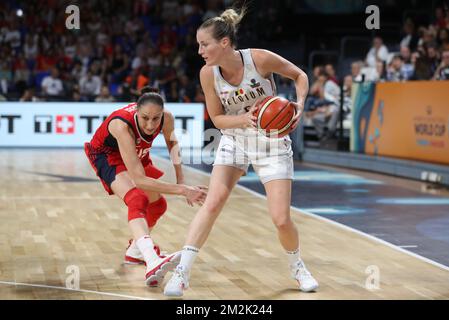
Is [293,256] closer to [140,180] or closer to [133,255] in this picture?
[140,180]

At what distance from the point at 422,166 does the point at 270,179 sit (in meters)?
8.05

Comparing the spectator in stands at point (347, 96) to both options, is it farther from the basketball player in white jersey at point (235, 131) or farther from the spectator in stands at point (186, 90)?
the basketball player in white jersey at point (235, 131)

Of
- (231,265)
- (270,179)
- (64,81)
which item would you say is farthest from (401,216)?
(64,81)

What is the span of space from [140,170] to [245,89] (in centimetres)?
99

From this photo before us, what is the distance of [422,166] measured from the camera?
1363 cm

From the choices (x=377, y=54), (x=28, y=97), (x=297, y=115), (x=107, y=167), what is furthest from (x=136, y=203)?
(x=28, y=97)

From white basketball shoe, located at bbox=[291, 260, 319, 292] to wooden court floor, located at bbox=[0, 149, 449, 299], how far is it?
0.20 ft

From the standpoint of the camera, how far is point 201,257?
24.6ft

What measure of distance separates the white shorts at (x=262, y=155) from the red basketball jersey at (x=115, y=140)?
801 mm

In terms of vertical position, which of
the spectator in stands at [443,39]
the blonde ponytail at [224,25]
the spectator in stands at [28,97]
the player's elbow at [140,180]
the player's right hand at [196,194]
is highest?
the spectator in stands at [443,39]

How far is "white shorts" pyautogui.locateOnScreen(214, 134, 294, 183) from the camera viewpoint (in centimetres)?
604

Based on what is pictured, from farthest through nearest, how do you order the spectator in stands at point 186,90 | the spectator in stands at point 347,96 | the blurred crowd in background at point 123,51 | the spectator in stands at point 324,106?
the spectator in stands at point 186,90, the blurred crowd in background at point 123,51, the spectator in stands at point 324,106, the spectator in stands at point 347,96

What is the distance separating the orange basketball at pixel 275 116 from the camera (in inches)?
225

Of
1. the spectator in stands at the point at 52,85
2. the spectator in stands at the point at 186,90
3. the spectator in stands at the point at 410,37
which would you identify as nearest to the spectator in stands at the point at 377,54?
the spectator in stands at the point at 410,37
